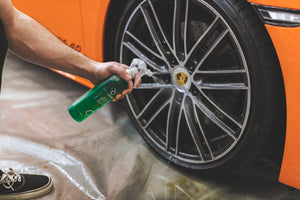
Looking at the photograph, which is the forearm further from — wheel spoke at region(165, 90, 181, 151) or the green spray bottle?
wheel spoke at region(165, 90, 181, 151)

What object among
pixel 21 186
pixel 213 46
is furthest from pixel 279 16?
pixel 21 186

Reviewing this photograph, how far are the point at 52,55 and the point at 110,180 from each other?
720 mm

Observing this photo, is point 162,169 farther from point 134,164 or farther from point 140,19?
point 140,19

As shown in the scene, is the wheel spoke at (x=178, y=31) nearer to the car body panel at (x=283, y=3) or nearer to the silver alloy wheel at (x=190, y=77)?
the silver alloy wheel at (x=190, y=77)

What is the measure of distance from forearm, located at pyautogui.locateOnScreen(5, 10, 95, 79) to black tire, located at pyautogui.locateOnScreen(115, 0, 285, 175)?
0.45m

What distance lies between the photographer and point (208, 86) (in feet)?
4.84

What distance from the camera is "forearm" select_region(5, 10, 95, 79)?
1267 millimetres

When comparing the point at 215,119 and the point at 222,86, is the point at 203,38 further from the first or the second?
the point at 215,119

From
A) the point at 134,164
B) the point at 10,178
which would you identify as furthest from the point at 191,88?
the point at 10,178

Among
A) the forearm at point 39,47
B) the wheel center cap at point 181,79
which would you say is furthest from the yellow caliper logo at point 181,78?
the forearm at point 39,47

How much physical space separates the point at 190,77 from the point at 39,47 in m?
0.64

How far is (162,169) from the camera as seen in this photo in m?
1.77

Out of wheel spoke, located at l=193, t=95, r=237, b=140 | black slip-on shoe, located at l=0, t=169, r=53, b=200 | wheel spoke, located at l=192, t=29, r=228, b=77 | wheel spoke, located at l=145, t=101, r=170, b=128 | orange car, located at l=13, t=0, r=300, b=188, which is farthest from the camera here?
wheel spoke, located at l=145, t=101, r=170, b=128

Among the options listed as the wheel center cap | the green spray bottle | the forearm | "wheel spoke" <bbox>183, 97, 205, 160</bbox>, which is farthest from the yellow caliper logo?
the forearm
